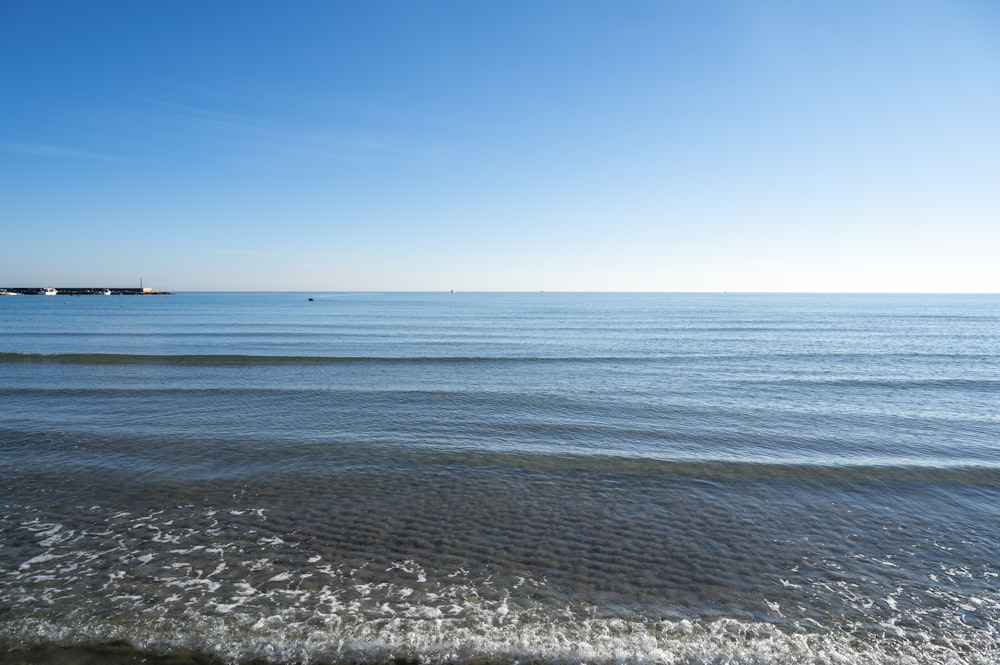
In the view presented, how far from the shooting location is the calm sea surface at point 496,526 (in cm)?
605

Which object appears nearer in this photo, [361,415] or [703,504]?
[703,504]

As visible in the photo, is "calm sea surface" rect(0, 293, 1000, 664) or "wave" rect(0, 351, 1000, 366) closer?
"calm sea surface" rect(0, 293, 1000, 664)

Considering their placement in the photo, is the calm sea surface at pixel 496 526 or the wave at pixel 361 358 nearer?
the calm sea surface at pixel 496 526

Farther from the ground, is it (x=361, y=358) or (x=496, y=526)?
(x=361, y=358)

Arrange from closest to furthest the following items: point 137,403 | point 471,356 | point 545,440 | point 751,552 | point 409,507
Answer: point 751,552 < point 409,507 < point 545,440 < point 137,403 < point 471,356

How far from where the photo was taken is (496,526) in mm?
9062

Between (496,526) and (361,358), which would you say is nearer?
(496,526)

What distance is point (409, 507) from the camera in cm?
984

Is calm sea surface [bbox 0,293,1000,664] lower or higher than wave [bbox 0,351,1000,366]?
lower

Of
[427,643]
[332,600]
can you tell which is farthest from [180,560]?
[427,643]

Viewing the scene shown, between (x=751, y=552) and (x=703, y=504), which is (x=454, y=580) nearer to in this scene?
(x=751, y=552)

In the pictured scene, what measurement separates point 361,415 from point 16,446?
354 inches

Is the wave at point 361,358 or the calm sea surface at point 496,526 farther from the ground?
the wave at point 361,358

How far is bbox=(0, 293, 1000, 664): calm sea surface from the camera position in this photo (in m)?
6.05
